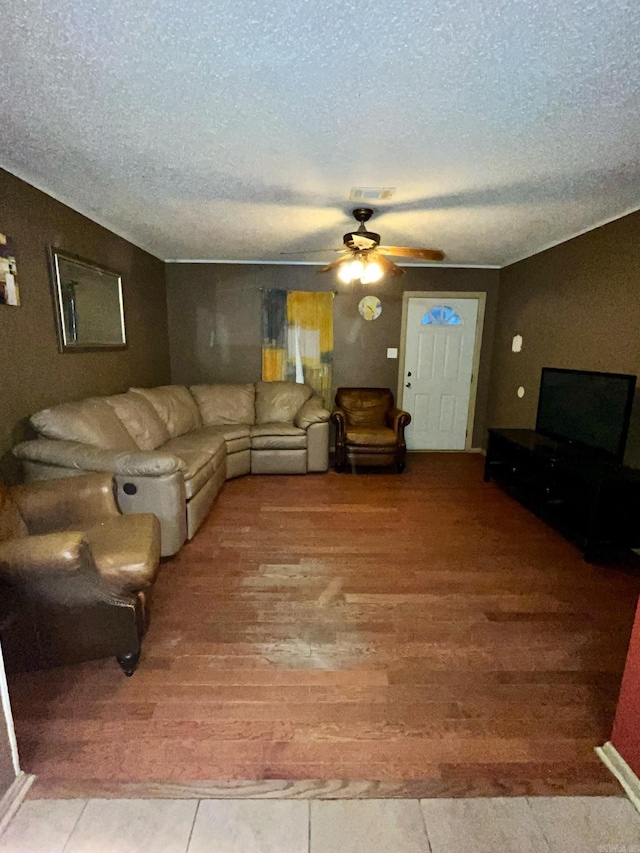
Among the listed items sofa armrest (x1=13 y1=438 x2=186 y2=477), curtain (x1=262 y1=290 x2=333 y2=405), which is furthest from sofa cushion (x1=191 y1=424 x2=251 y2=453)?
sofa armrest (x1=13 y1=438 x2=186 y2=477)

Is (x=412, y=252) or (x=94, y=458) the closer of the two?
(x=94, y=458)

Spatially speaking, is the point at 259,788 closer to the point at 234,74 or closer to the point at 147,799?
the point at 147,799

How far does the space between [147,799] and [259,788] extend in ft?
1.15

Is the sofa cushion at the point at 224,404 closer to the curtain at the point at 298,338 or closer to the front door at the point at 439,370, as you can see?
the curtain at the point at 298,338

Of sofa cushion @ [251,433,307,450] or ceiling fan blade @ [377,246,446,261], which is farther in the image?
sofa cushion @ [251,433,307,450]

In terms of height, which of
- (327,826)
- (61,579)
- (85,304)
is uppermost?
(85,304)

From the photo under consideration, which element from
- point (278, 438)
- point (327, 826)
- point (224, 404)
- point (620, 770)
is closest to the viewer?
point (327, 826)

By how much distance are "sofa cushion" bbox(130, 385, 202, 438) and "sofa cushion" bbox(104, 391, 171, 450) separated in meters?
0.13

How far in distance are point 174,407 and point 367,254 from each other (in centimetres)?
238

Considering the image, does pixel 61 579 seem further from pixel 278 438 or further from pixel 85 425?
pixel 278 438

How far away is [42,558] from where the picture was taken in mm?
1418

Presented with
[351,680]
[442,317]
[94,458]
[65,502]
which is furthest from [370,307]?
[351,680]

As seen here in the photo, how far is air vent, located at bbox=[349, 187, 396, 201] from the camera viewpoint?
8.29ft

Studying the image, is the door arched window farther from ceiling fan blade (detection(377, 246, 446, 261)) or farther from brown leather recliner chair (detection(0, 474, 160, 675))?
brown leather recliner chair (detection(0, 474, 160, 675))
